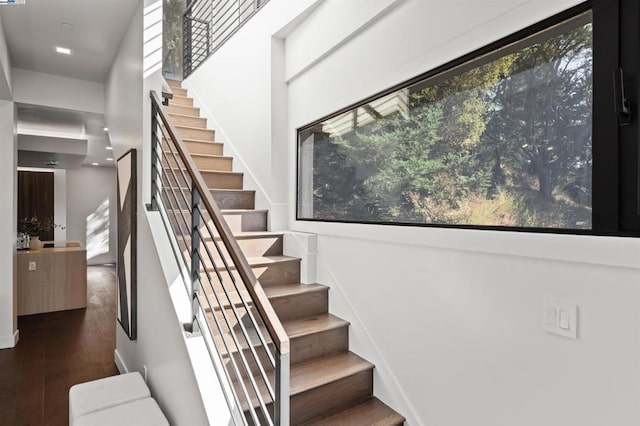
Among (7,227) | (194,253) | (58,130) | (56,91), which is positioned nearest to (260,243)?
(194,253)

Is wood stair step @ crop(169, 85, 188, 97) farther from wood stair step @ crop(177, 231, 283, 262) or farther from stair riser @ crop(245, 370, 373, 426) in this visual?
stair riser @ crop(245, 370, 373, 426)

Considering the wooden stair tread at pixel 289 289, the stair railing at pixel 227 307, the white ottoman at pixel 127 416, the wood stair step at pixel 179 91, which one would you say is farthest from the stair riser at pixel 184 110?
the white ottoman at pixel 127 416

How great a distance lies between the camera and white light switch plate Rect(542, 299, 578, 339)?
1.46m

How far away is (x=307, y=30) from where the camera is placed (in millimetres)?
3143

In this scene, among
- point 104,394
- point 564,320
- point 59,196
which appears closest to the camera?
point 564,320

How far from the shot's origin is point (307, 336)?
8.13ft

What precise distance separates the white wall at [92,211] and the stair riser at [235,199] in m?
7.37

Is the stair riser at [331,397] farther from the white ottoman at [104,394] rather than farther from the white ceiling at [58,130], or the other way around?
the white ceiling at [58,130]

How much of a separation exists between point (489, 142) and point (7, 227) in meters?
4.57

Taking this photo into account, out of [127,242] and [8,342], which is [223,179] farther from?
[8,342]

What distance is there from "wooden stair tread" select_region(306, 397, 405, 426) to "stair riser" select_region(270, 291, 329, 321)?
0.70m

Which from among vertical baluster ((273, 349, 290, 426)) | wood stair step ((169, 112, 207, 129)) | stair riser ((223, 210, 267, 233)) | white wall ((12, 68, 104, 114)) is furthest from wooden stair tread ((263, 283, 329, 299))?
white wall ((12, 68, 104, 114))

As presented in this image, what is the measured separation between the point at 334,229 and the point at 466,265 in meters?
1.14

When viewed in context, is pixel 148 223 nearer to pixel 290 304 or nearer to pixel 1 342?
pixel 290 304
